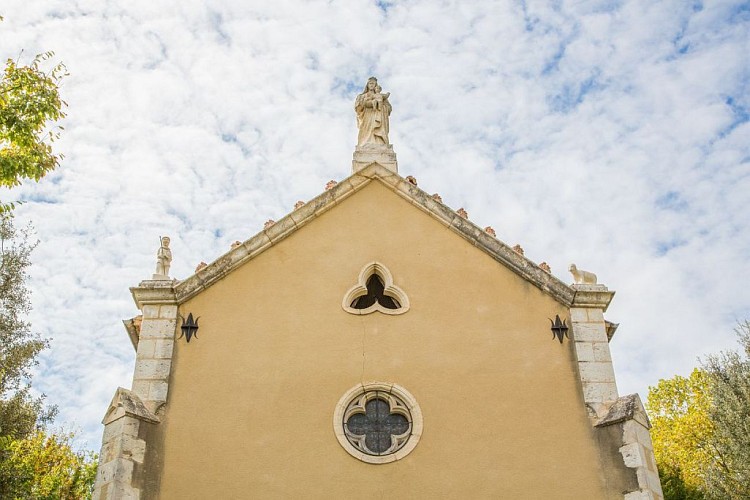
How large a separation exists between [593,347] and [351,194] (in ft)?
15.9

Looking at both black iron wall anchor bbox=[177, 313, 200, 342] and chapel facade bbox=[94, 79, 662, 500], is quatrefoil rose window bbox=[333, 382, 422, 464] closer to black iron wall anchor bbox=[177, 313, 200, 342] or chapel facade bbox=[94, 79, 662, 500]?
chapel facade bbox=[94, 79, 662, 500]

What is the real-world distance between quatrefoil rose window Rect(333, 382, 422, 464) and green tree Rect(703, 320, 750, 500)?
1453 centimetres

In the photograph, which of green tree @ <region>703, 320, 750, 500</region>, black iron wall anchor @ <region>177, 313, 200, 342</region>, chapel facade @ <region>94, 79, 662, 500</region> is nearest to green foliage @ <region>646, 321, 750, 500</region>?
green tree @ <region>703, 320, 750, 500</region>

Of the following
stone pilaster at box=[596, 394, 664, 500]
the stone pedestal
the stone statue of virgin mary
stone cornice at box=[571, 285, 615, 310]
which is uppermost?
the stone statue of virgin mary

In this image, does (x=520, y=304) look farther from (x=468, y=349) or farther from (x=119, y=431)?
(x=119, y=431)

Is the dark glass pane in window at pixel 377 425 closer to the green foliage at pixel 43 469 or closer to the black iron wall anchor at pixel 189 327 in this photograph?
the black iron wall anchor at pixel 189 327

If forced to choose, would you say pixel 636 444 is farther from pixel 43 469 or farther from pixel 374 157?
pixel 43 469

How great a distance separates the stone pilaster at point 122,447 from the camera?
33.6 feet

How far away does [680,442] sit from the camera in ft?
91.6

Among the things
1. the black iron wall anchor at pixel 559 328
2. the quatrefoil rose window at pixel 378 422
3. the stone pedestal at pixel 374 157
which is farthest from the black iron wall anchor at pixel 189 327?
the black iron wall anchor at pixel 559 328

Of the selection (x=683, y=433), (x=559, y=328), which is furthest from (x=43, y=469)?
(x=683, y=433)

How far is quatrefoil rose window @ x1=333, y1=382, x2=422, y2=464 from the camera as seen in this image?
1093 cm

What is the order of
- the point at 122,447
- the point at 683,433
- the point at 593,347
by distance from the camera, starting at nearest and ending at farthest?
1. the point at 122,447
2. the point at 593,347
3. the point at 683,433

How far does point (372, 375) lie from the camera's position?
1155cm
